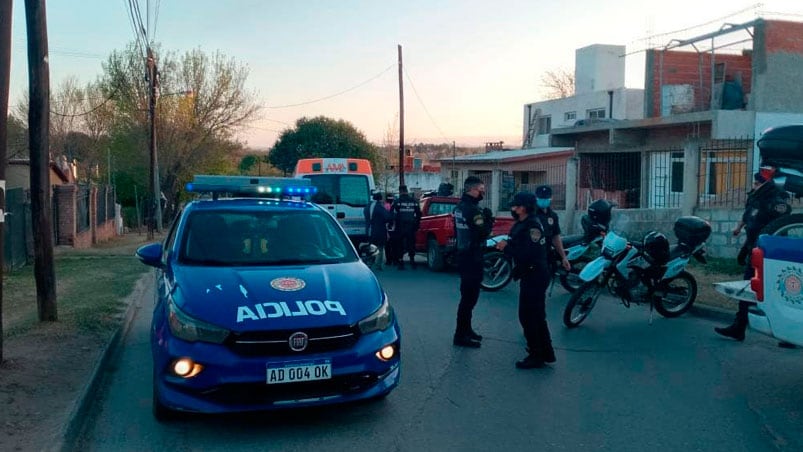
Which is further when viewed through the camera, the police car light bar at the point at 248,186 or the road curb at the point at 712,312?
the road curb at the point at 712,312

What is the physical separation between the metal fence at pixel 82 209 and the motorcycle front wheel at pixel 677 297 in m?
17.9

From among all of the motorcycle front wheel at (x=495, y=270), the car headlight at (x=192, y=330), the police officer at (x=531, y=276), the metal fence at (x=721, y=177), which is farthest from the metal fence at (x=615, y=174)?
the car headlight at (x=192, y=330)

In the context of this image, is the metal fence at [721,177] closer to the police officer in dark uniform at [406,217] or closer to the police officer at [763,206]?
the police officer at [763,206]

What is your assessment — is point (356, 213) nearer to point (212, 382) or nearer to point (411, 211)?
point (411, 211)

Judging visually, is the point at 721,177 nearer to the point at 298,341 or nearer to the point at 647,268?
the point at 647,268

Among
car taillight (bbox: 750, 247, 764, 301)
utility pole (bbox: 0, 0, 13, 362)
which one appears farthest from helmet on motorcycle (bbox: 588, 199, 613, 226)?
utility pole (bbox: 0, 0, 13, 362)

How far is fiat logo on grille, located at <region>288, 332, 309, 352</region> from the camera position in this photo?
17.5 feet

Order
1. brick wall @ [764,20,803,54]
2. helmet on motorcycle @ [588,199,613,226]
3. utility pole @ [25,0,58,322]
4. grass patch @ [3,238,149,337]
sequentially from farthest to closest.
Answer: brick wall @ [764,20,803,54] < helmet on motorcycle @ [588,199,613,226] < grass patch @ [3,238,149,337] < utility pole @ [25,0,58,322]

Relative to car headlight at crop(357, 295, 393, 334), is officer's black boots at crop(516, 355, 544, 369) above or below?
below

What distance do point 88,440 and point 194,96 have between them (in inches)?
1323

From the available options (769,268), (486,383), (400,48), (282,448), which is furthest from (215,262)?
(400,48)

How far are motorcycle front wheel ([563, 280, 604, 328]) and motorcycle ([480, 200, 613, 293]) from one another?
64.4 inches

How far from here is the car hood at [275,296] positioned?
17.6 feet

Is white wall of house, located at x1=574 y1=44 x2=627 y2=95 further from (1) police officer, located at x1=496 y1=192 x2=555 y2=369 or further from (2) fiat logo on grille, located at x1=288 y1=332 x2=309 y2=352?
(2) fiat logo on grille, located at x1=288 y1=332 x2=309 y2=352
